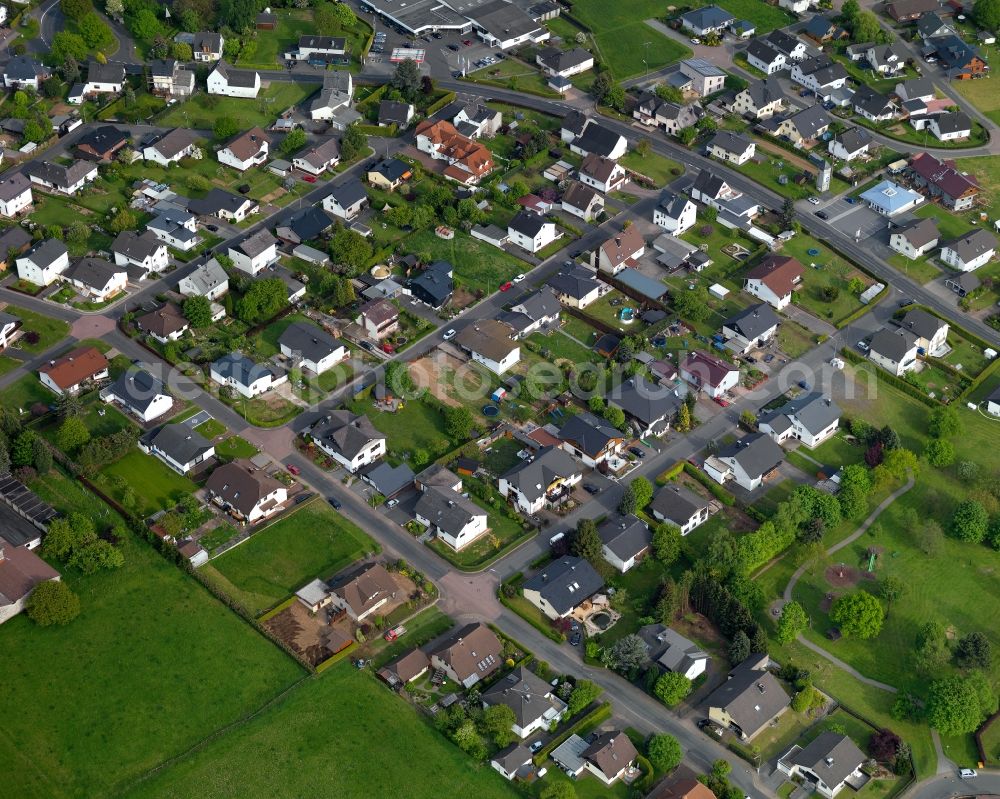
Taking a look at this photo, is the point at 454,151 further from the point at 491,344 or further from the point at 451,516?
the point at 451,516

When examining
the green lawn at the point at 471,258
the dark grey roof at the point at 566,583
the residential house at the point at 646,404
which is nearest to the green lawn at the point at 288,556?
the dark grey roof at the point at 566,583

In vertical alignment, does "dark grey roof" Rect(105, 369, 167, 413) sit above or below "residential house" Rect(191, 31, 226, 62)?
below

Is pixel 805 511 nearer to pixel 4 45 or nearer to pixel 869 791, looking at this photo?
pixel 869 791

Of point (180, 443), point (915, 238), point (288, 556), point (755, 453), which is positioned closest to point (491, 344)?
point (755, 453)

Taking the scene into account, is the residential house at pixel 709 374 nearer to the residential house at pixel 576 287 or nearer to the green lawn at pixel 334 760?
the residential house at pixel 576 287

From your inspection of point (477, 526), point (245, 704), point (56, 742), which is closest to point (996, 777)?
point (477, 526)

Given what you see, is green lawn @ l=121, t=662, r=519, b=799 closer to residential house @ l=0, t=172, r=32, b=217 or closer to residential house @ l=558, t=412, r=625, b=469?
residential house @ l=558, t=412, r=625, b=469

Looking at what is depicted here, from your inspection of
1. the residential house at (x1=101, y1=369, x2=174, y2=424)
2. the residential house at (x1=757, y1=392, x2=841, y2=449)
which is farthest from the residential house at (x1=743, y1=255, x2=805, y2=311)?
the residential house at (x1=101, y1=369, x2=174, y2=424)
